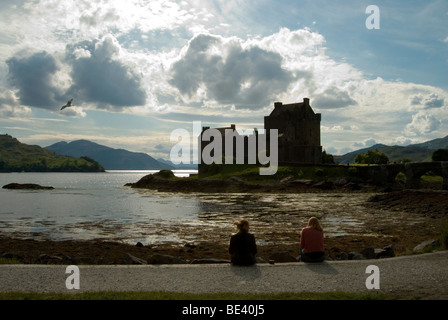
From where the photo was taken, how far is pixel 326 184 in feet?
246

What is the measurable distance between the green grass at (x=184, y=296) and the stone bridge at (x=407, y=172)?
2426 inches

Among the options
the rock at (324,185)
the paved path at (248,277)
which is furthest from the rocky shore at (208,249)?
the rock at (324,185)

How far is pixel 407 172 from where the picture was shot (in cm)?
6969

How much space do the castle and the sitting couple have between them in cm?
7990

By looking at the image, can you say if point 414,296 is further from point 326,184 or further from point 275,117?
point 275,117

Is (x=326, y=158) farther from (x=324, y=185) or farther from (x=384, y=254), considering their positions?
(x=384, y=254)

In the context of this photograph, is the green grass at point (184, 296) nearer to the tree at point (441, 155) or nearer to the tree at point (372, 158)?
the tree at point (441, 155)

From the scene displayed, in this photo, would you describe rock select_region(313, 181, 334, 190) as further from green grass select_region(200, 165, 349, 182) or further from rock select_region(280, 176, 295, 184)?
rock select_region(280, 176, 295, 184)

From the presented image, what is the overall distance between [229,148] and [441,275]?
97.9 meters

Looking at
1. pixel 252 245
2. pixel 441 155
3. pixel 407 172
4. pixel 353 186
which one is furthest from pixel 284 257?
pixel 441 155

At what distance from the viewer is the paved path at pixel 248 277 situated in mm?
10156
